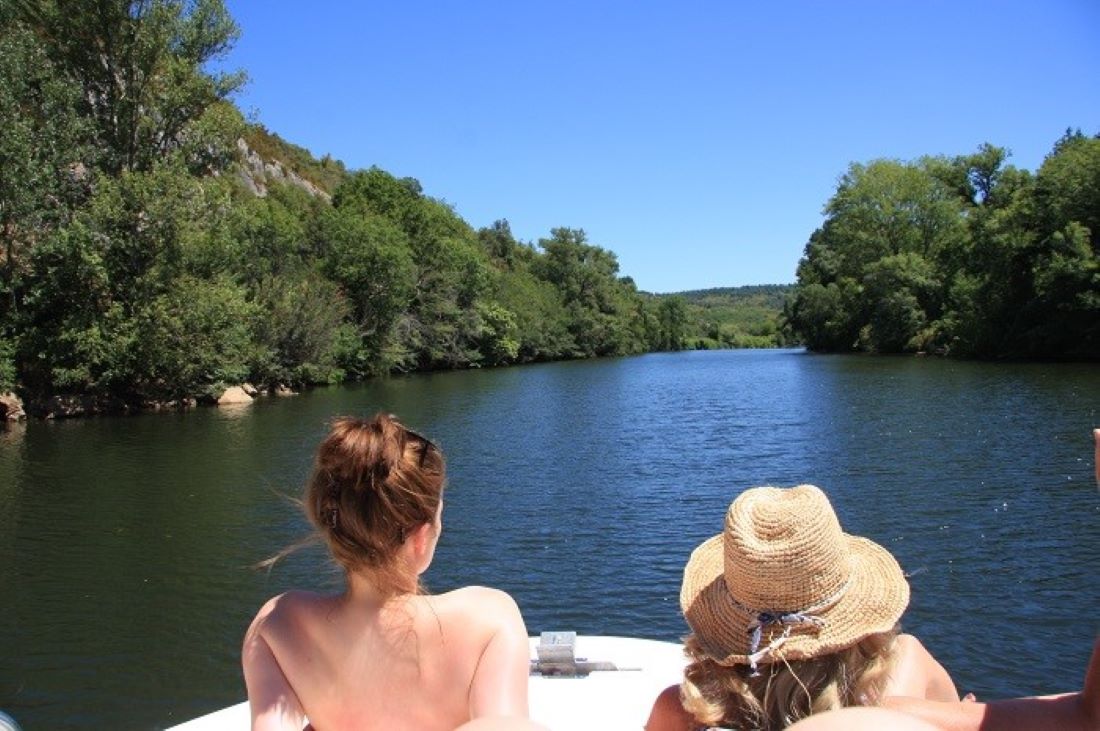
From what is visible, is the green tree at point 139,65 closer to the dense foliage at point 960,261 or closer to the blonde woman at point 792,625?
the blonde woman at point 792,625

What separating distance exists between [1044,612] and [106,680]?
27.1 feet

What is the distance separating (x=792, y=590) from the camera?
2.08 m

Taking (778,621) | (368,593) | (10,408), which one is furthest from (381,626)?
(10,408)

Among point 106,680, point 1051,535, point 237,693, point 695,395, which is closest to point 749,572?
point 237,693

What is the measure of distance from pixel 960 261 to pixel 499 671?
A: 5783 centimetres

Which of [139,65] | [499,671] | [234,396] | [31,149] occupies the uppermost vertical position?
[139,65]

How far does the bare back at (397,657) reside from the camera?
2.32 metres

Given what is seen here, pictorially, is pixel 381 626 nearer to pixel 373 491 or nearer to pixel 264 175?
pixel 373 491

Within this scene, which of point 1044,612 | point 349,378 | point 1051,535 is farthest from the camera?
point 349,378

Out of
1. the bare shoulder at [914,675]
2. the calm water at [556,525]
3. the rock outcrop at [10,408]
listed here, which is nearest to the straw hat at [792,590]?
the bare shoulder at [914,675]

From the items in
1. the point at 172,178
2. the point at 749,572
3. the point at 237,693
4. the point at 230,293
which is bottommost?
the point at 237,693

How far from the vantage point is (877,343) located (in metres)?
60.9

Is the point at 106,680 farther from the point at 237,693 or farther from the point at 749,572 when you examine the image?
the point at 749,572

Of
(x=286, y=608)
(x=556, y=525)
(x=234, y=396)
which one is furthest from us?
(x=234, y=396)
